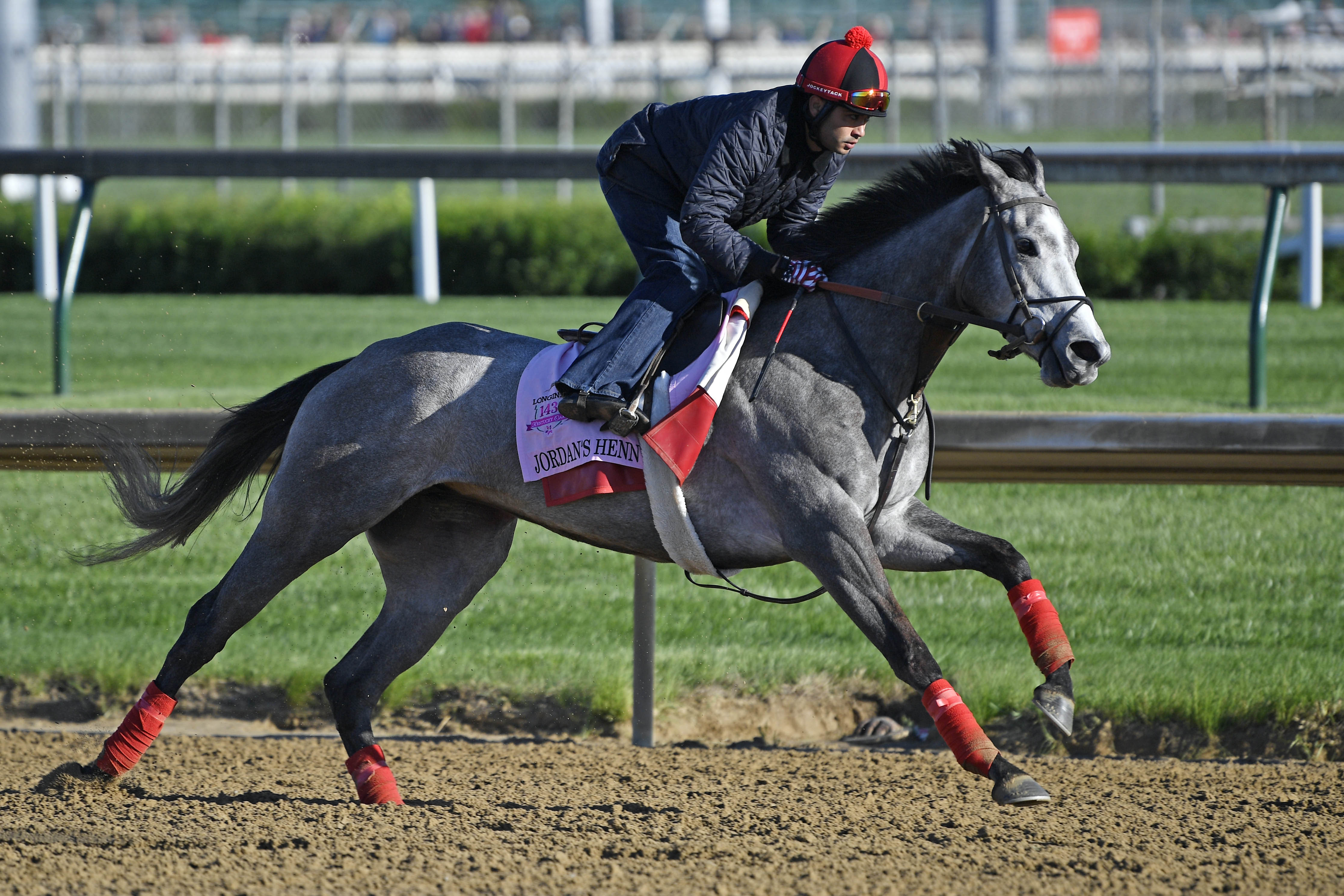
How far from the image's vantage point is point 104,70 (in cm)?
1977

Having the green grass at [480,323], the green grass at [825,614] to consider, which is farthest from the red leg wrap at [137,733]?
the green grass at [480,323]

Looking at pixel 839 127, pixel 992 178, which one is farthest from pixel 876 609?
pixel 839 127

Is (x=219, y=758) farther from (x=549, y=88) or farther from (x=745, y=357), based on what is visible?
(x=549, y=88)

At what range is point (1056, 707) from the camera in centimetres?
383

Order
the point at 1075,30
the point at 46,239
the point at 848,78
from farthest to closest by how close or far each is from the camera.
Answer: the point at 1075,30 < the point at 46,239 < the point at 848,78

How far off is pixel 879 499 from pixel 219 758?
7.93 feet

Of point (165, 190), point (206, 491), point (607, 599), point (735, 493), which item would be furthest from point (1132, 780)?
point (165, 190)

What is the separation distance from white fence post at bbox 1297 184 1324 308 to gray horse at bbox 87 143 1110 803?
6.78 meters

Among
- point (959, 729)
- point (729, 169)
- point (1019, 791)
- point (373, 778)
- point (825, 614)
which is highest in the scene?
point (729, 169)

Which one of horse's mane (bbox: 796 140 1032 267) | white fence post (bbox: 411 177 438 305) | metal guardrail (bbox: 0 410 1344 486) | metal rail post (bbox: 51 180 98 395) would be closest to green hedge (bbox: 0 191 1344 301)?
white fence post (bbox: 411 177 438 305)

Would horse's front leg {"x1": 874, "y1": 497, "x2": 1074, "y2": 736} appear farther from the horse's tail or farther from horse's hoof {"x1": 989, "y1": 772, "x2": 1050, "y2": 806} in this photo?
the horse's tail

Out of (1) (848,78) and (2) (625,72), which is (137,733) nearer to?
(1) (848,78)

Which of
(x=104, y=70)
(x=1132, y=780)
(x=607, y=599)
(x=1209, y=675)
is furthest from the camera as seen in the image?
(x=104, y=70)

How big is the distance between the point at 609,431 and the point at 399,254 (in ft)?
30.6
